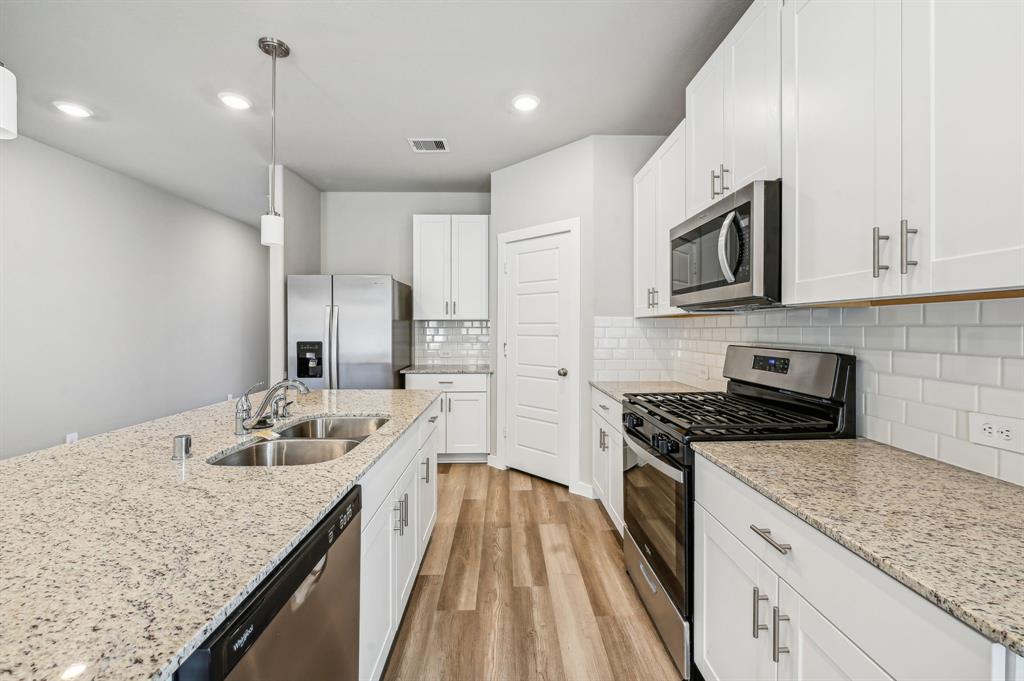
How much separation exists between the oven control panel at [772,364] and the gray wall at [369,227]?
11.2ft

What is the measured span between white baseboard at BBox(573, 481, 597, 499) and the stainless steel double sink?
1.90 metres

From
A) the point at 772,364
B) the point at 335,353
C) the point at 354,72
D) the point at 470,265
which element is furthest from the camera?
the point at 470,265

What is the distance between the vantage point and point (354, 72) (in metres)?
2.48

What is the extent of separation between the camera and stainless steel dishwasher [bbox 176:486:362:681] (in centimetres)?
63

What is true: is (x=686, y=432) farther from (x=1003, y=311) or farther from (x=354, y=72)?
(x=354, y=72)

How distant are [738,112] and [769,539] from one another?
154cm

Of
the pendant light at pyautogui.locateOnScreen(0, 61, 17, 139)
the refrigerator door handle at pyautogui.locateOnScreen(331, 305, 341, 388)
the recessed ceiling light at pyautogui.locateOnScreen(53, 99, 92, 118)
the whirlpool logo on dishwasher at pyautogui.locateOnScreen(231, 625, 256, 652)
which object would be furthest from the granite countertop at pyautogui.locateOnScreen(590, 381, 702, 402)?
the recessed ceiling light at pyautogui.locateOnScreen(53, 99, 92, 118)

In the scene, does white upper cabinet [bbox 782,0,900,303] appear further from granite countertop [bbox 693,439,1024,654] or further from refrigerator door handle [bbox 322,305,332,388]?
refrigerator door handle [bbox 322,305,332,388]

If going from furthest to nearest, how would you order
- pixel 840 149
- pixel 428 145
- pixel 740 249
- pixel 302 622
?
pixel 428 145
pixel 740 249
pixel 840 149
pixel 302 622

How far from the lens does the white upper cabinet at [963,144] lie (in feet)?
2.64

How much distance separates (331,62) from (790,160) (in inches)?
90.6

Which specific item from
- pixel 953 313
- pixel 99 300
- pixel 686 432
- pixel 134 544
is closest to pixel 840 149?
pixel 953 313

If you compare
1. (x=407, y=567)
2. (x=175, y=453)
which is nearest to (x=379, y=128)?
(x=175, y=453)

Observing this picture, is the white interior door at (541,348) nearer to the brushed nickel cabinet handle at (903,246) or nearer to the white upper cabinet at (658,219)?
the white upper cabinet at (658,219)
